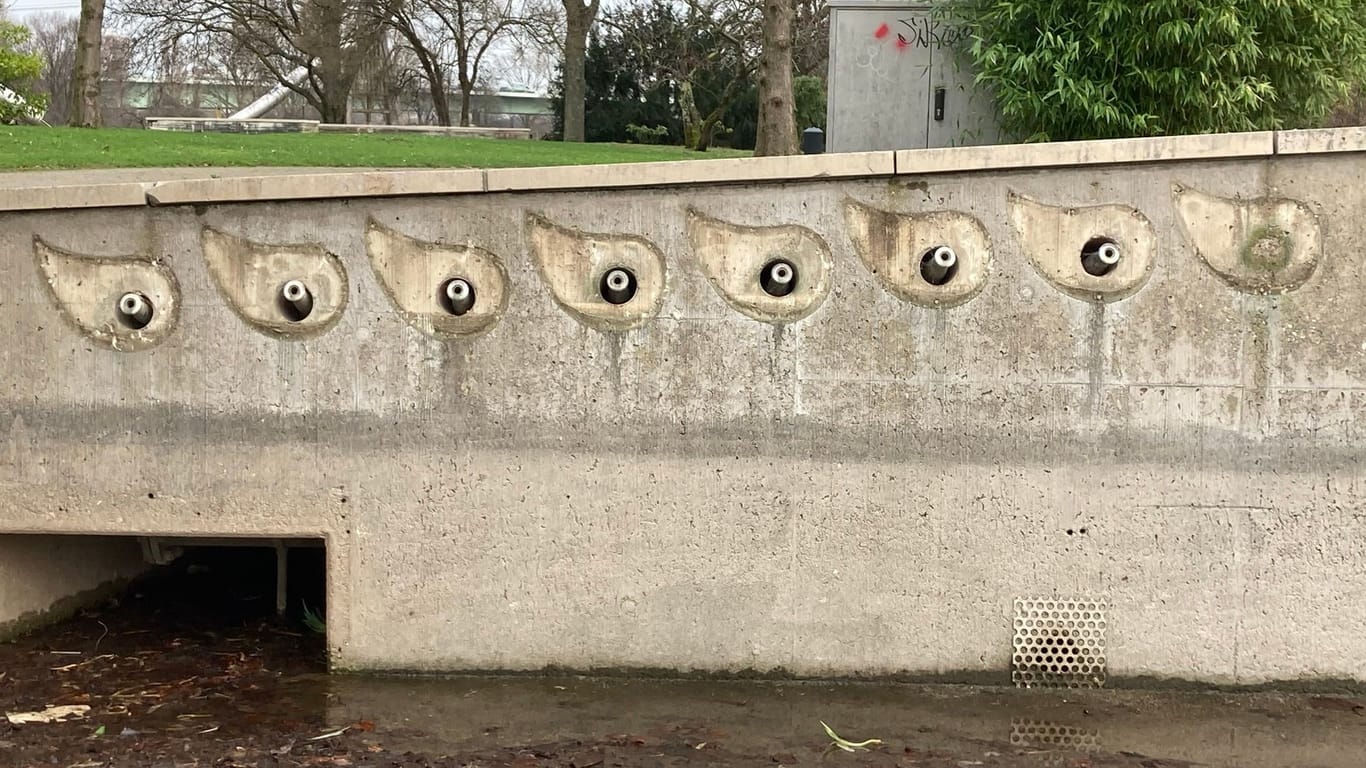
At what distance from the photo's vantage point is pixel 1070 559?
6609 mm

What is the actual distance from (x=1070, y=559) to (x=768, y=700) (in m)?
1.65

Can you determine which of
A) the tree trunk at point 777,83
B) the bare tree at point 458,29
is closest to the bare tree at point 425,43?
the bare tree at point 458,29

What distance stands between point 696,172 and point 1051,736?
3.15 metres

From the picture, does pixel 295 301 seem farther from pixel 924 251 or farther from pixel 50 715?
pixel 924 251

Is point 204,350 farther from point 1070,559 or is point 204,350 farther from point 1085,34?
point 1085,34

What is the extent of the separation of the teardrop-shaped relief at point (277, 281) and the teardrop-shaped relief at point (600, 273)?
1043mm

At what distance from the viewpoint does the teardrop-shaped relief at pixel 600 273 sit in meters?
6.61

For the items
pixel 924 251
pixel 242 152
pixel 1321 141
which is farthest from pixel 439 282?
pixel 242 152

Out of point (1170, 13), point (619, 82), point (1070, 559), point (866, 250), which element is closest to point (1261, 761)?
point (1070, 559)

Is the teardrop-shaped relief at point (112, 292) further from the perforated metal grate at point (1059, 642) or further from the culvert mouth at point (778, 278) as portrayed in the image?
the perforated metal grate at point (1059, 642)

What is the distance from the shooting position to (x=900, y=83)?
32.8 feet

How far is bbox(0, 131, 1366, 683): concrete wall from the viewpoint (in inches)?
255

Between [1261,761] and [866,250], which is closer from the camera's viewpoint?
[1261,761]

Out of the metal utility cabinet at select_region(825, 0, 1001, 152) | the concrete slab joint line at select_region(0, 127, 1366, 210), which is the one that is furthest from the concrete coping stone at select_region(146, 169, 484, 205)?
the metal utility cabinet at select_region(825, 0, 1001, 152)
